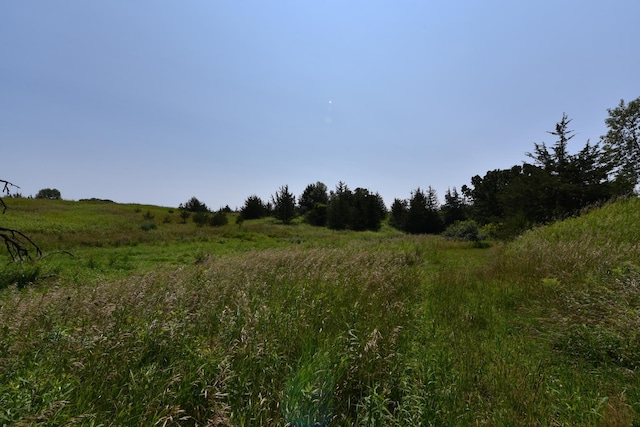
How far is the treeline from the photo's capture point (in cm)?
1845

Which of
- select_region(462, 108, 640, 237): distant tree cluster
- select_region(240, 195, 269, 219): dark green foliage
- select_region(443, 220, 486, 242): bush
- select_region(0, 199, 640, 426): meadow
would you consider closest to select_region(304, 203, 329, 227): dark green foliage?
select_region(240, 195, 269, 219): dark green foliage

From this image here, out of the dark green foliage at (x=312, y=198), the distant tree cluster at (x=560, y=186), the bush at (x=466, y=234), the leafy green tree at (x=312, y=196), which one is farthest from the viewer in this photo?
the leafy green tree at (x=312, y=196)

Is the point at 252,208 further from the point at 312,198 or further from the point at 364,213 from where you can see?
the point at 364,213

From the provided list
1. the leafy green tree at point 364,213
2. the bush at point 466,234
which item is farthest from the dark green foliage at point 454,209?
the bush at point 466,234

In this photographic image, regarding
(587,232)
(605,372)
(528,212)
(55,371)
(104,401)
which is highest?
(528,212)

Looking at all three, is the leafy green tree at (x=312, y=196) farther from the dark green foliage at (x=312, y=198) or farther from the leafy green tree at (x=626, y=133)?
the leafy green tree at (x=626, y=133)

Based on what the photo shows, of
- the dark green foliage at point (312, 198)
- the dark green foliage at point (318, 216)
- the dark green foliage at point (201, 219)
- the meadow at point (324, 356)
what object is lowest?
the meadow at point (324, 356)

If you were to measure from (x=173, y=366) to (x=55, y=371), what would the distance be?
0.95 metres

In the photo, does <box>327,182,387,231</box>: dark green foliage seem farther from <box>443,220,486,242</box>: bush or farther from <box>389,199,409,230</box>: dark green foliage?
<box>443,220,486,242</box>: bush

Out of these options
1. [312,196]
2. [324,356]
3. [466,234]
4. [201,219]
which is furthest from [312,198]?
[324,356]

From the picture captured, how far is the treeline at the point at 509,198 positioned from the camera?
18453 millimetres

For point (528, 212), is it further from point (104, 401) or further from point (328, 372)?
point (104, 401)

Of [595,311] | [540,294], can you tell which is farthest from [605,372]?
[540,294]

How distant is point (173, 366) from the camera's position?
2.61 m
